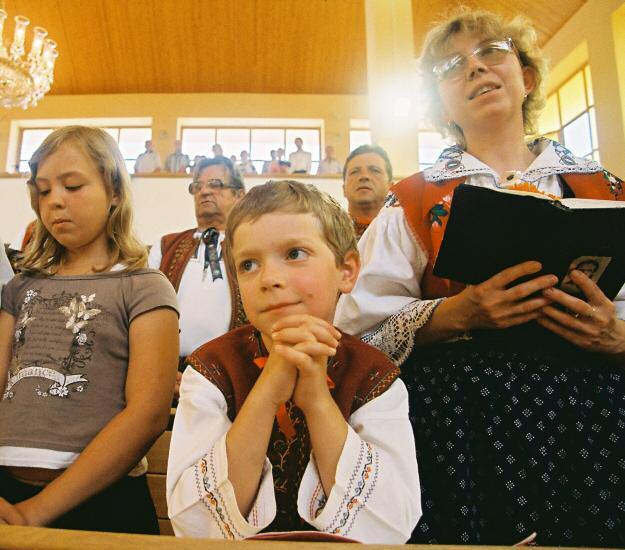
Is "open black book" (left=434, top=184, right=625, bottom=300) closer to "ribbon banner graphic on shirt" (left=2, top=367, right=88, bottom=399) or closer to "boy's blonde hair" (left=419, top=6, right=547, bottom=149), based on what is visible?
"boy's blonde hair" (left=419, top=6, right=547, bottom=149)

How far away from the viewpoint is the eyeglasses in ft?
4.22

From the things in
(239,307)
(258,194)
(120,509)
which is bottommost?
(120,509)

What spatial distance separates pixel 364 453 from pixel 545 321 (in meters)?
0.48

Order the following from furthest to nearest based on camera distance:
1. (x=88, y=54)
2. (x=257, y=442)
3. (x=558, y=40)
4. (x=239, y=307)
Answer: (x=88, y=54) → (x=558, y=40) → (x=239, y=307) → (x=257, y=442)

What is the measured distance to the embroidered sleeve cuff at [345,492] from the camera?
0.71 m

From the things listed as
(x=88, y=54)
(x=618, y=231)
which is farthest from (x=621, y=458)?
(x=88, y=54)

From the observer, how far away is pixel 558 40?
7.35 meters

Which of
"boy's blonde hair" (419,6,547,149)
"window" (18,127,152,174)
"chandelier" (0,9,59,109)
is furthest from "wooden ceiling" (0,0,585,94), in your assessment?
"boy's blonde hair" (419,6,547,149)

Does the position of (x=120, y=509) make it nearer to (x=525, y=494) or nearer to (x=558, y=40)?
(x=525, y=494)

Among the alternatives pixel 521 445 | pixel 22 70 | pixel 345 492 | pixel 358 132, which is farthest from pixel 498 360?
pixel 358 132

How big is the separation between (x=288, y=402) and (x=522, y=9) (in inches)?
312

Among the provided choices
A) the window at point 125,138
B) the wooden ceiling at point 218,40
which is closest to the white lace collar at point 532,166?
the wooden ceiling at point 218,40

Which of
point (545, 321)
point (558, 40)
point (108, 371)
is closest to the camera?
point (545, 321)

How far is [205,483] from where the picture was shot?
2.40ft
